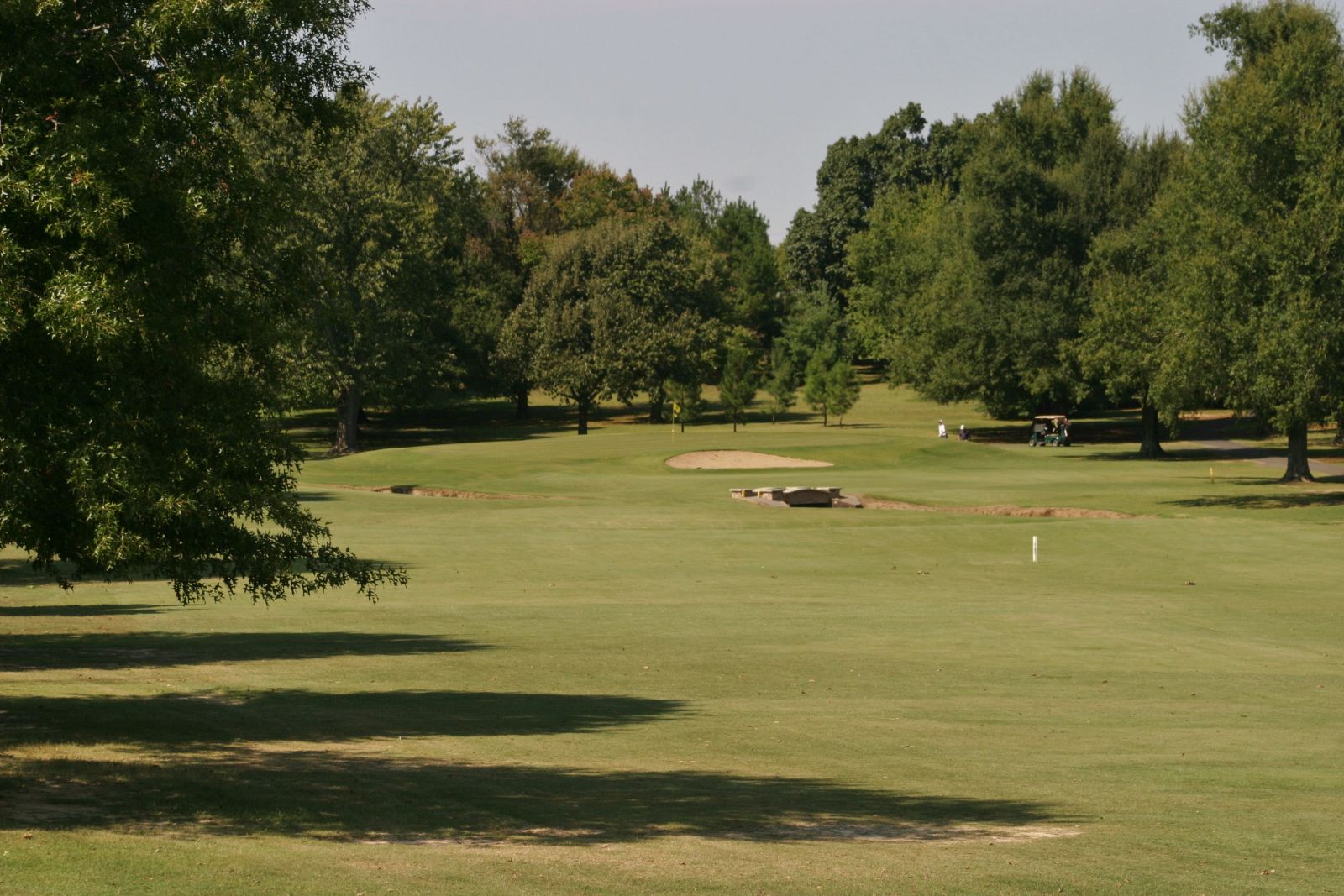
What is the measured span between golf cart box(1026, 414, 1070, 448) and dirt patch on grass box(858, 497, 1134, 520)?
1305 inches

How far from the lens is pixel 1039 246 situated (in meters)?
79.0

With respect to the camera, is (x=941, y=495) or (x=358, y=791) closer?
(x=358, y=791)

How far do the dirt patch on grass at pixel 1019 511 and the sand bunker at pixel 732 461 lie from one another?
1708 cm

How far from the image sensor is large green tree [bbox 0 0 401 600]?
11125 mm

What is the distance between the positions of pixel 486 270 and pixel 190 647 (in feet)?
300

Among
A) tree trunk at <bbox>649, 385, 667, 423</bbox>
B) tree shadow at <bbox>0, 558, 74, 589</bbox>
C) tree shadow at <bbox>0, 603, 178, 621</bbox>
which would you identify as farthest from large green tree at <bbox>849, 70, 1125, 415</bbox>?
tree shadow at <bbox>0, 603, 178, 621</bbox>

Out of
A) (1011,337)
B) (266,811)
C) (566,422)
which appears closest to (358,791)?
(266,811)

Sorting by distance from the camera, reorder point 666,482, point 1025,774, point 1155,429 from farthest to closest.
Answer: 1. point 1155,429
2. point 666,482
3. point 1025,774

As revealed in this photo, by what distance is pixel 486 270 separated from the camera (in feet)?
367

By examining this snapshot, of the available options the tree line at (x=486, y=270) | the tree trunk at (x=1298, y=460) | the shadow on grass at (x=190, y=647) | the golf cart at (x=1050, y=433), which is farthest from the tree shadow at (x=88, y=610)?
the golf cart at (x=1050, y=433)

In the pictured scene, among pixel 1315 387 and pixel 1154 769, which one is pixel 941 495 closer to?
pixel 1315 387

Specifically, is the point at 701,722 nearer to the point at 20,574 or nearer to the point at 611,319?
the point at 20,574

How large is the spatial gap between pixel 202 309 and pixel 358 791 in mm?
4634

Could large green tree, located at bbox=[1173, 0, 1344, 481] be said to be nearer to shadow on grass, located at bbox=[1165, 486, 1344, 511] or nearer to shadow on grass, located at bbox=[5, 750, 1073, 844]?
shadow on grass, located at bbox=[1165, 486, 1344, 511]
